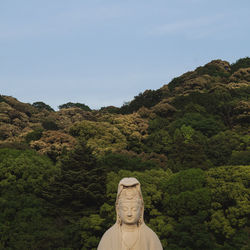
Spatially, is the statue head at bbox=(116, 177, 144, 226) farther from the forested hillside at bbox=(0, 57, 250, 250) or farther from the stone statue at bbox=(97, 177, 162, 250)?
the forested hillside at bbox=(0, 57, 250, 250)

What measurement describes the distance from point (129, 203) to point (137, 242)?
0.53 metres

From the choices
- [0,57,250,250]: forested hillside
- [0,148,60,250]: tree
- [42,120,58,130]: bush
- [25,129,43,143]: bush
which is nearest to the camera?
[0,148,60,250]: tree

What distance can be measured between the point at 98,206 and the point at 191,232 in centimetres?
493

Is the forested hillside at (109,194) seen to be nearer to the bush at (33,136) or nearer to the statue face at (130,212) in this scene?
the bush at (33,136)

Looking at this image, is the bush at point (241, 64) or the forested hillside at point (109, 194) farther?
the bush at point (241, 64)

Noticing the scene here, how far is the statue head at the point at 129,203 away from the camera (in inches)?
202

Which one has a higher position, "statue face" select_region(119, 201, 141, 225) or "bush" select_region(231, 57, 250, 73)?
"bush" select_region(231, 57, 250, 73)

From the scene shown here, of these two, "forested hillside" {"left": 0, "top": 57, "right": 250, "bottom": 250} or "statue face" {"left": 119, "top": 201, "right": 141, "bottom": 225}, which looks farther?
"forested hillside" {"left": 0, "top": 57, "right": 250, "bottom": 250}

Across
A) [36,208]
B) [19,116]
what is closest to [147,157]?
[36,208]

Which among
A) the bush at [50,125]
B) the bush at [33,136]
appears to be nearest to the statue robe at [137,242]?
the bush at [33,136]

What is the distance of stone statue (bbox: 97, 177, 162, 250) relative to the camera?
5145 mm

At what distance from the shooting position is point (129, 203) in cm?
514

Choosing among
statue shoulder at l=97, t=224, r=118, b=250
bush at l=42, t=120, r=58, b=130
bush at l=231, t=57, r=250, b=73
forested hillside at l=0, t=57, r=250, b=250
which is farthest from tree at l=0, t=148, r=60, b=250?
bush at l=231, t=57, r=250, b=73

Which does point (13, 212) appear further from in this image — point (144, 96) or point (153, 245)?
point (144, 96)
